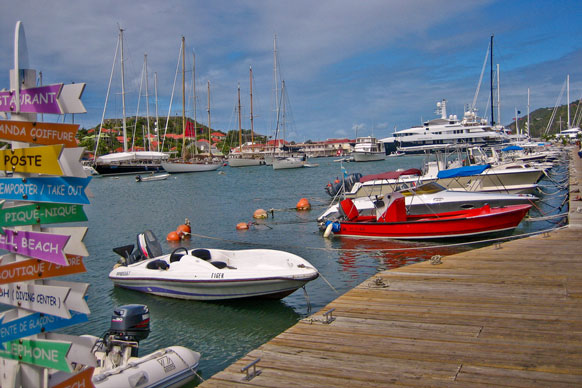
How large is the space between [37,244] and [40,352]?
3.03ft

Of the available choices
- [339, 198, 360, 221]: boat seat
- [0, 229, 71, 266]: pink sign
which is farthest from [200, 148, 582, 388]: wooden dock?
[339, 198, 360, 221]: boat seat

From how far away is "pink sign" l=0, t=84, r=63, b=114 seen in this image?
4152 mm

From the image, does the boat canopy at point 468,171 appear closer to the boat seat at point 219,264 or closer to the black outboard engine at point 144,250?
the boat seat at point 219,264

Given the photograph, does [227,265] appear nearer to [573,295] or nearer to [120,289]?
[120,289]

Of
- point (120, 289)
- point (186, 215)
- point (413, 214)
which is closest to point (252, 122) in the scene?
point (186, 215)

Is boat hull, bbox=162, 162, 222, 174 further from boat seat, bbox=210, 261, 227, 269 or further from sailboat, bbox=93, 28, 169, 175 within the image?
boat seat, bbox=210, 261, 227, 269

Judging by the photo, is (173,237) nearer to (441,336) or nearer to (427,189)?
(427,189)

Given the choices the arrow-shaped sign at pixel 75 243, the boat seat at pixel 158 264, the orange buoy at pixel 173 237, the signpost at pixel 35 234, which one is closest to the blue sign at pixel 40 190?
the signpost at pixel 35 234

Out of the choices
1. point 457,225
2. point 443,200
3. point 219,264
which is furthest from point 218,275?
point 443,200

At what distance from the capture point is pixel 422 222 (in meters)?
19.2

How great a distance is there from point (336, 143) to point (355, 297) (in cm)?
19214

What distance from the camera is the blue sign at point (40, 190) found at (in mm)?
4121

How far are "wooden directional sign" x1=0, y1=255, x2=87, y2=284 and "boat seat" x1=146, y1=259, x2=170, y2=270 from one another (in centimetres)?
903

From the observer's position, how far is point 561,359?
560 centimetres
